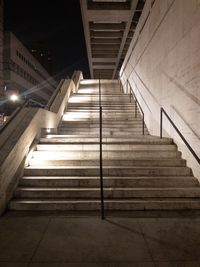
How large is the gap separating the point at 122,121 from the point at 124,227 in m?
6.92

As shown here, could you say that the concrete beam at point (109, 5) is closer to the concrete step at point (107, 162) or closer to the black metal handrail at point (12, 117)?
the black metal handrail at point (12, 117)

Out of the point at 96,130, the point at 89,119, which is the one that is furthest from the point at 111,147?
the point at 89,119

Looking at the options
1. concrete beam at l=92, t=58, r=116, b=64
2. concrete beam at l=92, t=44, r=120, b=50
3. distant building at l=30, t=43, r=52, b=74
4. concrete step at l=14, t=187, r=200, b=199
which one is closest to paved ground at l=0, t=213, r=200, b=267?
concrete step at l=14, t=187, r=200, b=199

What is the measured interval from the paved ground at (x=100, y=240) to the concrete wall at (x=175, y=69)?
2080 mm

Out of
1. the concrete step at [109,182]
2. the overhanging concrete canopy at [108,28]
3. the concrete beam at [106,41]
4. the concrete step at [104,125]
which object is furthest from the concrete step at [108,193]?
Answer: the concrete beam at [106,41]

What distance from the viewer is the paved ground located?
3.59 metres

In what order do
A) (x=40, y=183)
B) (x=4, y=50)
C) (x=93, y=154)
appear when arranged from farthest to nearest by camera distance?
1. (x=4, y=50)
2. (x=93, y=154)
3. (x=40, y=183)

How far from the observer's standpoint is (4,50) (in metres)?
52.7

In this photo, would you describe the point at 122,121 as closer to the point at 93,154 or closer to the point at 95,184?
the point at 93,154

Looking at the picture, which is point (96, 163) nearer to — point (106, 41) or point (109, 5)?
point (109, 5)

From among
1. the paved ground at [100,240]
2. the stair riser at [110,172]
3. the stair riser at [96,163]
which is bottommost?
the paved ground at [100,240]

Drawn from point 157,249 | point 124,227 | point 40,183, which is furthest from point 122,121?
point 157,249

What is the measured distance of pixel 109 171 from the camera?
6.44 m

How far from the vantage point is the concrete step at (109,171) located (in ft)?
21.0
